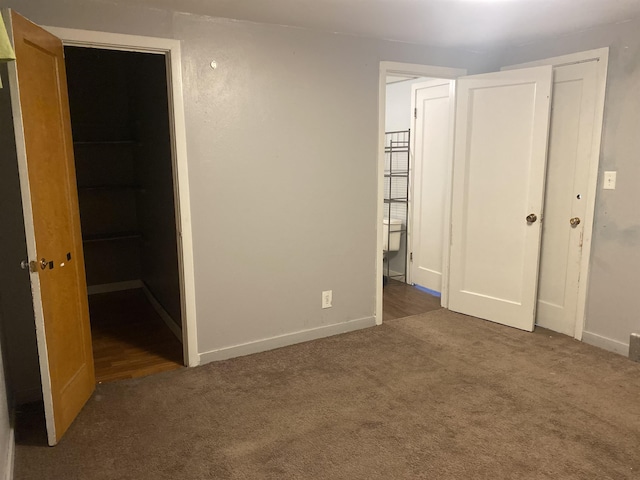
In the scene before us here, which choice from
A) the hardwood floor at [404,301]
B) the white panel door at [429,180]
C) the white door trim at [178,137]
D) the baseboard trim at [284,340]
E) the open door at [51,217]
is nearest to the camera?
the open door at [51,217]

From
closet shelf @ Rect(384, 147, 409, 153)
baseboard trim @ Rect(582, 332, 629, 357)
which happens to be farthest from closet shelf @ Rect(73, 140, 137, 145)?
baseboard trim @ Rect(582, 332, 629, 357)

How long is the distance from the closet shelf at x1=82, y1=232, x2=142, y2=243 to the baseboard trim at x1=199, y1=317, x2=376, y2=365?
2293 mm

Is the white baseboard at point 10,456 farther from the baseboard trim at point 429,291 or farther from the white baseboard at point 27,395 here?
the baseboard trim at point 429,291

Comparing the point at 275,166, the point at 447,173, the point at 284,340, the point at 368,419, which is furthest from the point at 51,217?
the point at 447,173

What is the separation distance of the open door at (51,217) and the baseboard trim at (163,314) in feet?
3.39

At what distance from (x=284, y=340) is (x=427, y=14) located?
2405 millimetres

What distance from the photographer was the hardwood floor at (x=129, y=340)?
3197 millimetres

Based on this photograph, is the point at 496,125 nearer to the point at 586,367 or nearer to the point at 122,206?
the point at 586,367

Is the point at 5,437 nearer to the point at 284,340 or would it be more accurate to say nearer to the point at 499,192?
the point at 284,340

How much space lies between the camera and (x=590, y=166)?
134 inches

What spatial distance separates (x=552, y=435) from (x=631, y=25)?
2.67 metres

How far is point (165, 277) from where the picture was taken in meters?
4.10

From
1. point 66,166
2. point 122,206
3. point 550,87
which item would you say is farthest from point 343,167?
point 122,206

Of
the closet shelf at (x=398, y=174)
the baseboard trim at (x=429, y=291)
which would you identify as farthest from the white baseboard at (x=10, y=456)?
the closet shelf at (x=398, y=174)
